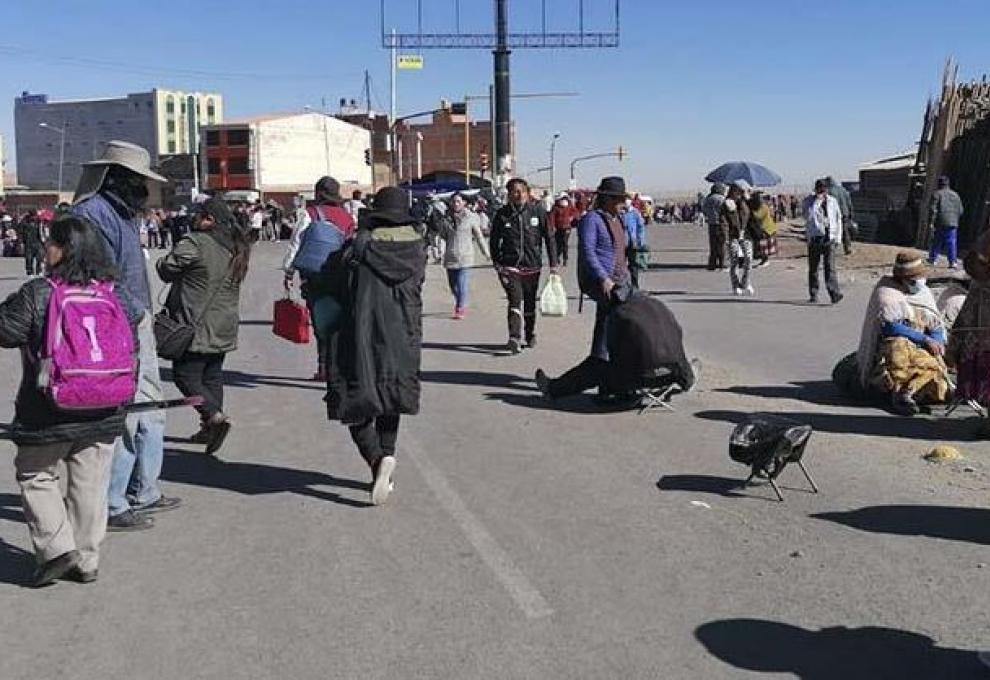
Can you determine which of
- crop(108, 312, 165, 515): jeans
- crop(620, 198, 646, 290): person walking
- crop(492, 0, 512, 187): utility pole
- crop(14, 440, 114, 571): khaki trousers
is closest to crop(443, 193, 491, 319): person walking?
crop(620, 198, 646, 290): person walking

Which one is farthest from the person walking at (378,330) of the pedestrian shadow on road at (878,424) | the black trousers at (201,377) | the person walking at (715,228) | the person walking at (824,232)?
the person walking at (715,228)

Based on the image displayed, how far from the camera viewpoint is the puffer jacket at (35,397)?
4.90 meters

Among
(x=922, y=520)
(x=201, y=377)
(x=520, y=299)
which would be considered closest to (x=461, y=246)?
(x=520, y=299)

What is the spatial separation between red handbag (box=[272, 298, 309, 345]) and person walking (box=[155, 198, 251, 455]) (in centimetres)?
192

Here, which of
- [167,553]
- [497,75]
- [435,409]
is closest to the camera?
[167,553]

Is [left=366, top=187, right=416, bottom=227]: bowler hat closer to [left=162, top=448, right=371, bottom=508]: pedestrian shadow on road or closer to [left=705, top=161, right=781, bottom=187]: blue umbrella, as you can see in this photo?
[left=162, top=448, right=371, bottom=508]: pedestrian shadow on road

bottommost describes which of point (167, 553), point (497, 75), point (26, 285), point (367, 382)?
point (167, 553)

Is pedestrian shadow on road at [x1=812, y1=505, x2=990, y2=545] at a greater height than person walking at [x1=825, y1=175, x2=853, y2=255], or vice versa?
person walking at [x1=825, y1=175, x2=853, y2=255]

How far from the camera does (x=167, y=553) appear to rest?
18.8 ft

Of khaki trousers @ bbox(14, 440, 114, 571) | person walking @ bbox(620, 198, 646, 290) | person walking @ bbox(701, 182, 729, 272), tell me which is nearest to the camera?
khaki trousers @ bbox(14, 440, 114, 571)

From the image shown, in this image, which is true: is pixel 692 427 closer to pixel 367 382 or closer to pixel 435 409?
pixel 435 409

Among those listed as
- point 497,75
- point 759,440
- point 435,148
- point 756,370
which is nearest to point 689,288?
point 756,370

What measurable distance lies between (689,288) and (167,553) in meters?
16.1

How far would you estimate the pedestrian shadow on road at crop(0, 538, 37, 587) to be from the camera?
5.33 metres
